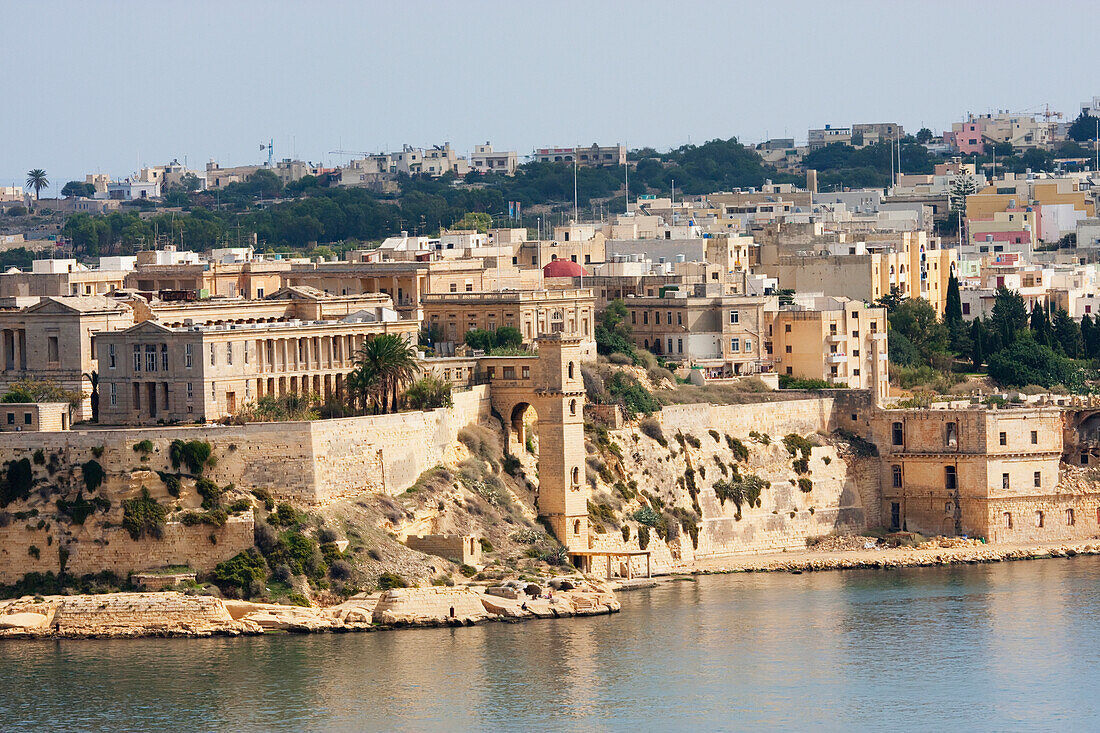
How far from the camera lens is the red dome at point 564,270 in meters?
73.0

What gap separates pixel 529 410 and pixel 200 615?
11.0 metres

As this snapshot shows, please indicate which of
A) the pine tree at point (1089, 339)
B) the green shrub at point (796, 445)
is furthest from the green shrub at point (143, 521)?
the pine tree at point (1089, 339)

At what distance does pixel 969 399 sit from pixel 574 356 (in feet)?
45.2

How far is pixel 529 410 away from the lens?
199ft

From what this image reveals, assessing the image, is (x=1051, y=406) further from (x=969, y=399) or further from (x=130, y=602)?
(x=130, y=602)

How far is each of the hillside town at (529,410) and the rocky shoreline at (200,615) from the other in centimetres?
18

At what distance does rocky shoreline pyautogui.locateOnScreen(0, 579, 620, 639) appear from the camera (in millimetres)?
51781

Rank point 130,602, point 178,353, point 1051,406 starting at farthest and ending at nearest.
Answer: point 1051,406
point 178,353
point 130,602

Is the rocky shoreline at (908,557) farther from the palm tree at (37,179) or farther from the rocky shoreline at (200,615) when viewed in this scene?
the palm tree at (37,179)

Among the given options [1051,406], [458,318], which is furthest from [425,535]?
[1051,406]

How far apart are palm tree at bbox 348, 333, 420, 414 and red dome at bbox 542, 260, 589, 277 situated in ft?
48.7

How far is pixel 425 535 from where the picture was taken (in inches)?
2170

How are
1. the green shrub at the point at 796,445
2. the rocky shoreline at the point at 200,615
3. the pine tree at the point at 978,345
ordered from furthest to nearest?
the pine tree at the point at 978,345 < the green shrub at the point at 796,445 < the rocky shoreline at the point at 200,615

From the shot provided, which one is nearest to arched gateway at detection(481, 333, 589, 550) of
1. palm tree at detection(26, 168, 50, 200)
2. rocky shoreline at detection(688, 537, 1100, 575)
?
rocky shoreline at detection(688, 537, 1100, 575)
